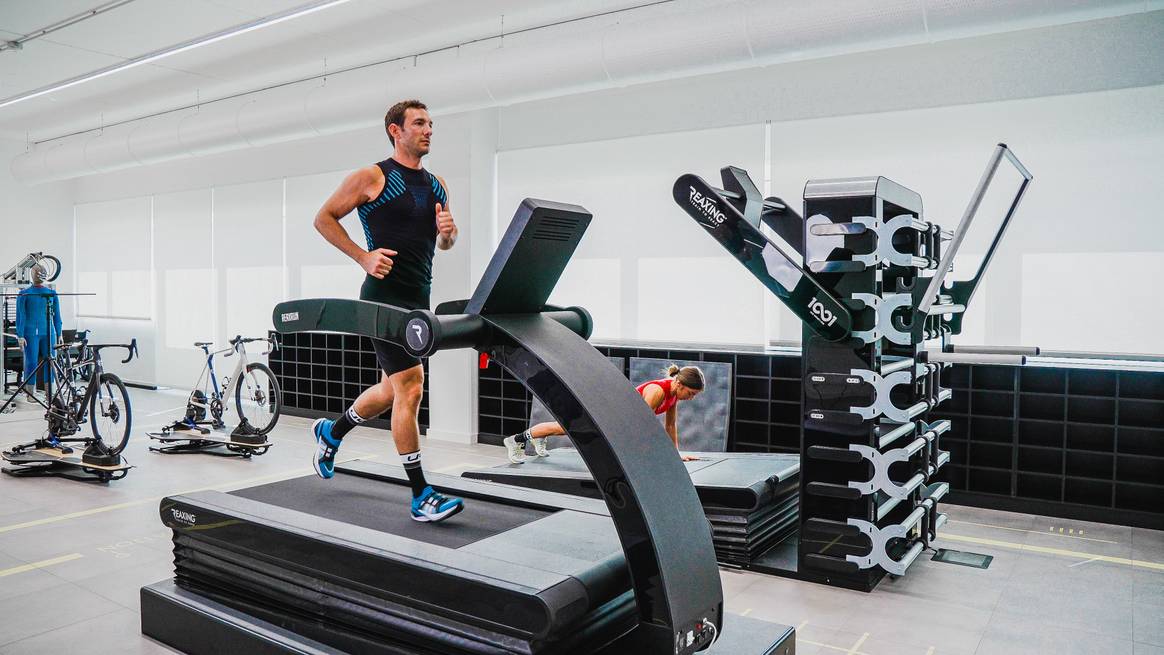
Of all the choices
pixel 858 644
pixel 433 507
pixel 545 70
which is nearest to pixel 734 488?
pixel 858 644

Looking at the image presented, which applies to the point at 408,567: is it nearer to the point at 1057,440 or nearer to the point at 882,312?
the point at 882,312

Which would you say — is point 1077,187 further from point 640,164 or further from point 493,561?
point 493,561

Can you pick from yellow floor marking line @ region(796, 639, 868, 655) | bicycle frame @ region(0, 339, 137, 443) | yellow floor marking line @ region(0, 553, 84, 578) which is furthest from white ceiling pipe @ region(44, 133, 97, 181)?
yellow floor marking line @ region(796, 639, 868, 655)

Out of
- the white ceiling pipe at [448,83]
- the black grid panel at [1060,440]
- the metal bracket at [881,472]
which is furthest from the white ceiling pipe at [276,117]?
the black grid panel at [1060,440]

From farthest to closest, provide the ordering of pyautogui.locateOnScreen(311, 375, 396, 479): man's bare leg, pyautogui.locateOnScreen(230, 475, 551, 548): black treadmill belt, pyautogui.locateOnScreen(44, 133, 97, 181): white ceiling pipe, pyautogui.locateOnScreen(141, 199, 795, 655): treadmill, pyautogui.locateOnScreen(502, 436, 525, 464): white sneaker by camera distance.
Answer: pyautogui.locateOnScreen(44, 133, 97, 181): white ceiling pipe < pyautogui.locateOnScreen(502, 436, 525, 464): white sneaker < pyautogui.locateOnScreen(311, 375, 396, 479): man's bare leg < pyautogui.locateOnScreen(230, 475, 551, 548): black treadmill belt < pyautogui.locateOnScreen(141, 199, 795, 655): treadmill

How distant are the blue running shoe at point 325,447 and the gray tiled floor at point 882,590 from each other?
0.88 m

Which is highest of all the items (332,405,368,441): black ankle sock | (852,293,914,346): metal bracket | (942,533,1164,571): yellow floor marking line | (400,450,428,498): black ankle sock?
(852,293,914,346): metal bracket

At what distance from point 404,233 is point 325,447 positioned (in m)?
0.99

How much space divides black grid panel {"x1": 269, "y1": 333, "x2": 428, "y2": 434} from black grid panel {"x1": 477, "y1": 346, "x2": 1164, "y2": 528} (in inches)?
174

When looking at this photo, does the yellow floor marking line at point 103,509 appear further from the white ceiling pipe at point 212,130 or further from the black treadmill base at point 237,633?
the white ceiling pipe at point 212,130

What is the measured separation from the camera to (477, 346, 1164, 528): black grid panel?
4.84 m

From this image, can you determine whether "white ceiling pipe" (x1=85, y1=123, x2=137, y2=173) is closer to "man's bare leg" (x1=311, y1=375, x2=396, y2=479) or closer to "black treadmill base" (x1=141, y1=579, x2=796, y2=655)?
"man's bare leg" (x1=311, y1=375, x2=396, y2=479)

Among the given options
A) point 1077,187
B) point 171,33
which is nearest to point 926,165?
point 1077,187

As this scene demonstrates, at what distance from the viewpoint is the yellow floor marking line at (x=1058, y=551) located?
4.14m
